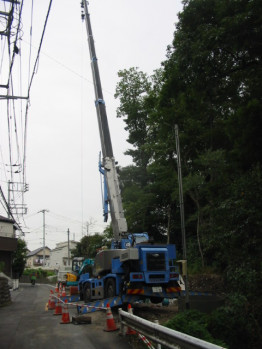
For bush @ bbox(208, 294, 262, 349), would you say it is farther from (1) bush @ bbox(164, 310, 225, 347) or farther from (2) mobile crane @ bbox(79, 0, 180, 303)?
(2) mobile crane @ bbox(79, 0, 180, 303)

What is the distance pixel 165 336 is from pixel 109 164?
32.9 ft

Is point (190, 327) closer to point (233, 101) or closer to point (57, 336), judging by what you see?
point (57, 336)

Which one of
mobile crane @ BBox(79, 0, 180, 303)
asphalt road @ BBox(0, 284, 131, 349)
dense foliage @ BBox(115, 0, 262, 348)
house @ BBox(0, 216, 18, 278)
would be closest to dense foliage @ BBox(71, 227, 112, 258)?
house @ BBox(0, 216, 18, 278)

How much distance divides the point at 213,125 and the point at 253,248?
15781 mm

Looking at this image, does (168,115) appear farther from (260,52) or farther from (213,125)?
(260,52)

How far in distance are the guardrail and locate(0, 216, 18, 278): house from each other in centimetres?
3219

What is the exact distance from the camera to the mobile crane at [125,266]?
11789mm

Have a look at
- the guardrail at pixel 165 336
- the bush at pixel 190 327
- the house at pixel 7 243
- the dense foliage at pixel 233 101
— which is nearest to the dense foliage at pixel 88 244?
the house at pixel 7 243

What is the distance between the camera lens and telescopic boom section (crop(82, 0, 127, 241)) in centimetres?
1419

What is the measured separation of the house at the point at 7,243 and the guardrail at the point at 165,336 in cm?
3219

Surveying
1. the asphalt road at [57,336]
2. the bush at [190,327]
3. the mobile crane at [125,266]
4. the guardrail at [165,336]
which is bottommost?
the asphalt road at [57,336]

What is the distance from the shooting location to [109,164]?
49.5 feet

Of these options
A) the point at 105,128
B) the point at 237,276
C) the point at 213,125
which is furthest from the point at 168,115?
the point at 237,276

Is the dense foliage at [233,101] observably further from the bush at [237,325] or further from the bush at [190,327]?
the bush at [190,327]
